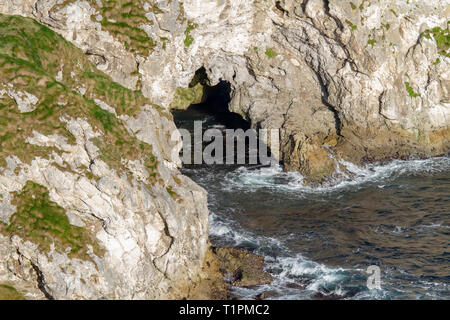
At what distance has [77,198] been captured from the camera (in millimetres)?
24328

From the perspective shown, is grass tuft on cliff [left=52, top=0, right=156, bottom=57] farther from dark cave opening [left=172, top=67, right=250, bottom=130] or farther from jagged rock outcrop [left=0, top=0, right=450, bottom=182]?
dark cave opening [left=172, top=67, right=250, bottom=130]

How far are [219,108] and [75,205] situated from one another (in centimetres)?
3455

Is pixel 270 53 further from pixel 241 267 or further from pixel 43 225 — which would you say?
pixel 43 225

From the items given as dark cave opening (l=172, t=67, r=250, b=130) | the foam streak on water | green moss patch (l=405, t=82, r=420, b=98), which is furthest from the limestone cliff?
the foam streak on water

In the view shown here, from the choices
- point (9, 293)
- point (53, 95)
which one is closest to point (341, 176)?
point (53, 95)

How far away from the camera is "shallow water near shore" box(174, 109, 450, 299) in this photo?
28594mm

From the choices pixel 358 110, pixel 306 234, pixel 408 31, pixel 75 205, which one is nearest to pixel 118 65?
pixel 75 205

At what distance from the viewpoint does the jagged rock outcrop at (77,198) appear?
77.6 ft

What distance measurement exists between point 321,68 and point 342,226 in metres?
14.3

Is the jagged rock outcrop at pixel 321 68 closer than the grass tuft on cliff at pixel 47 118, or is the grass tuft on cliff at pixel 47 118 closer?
the grass tuft on cliff at pixel 47 118

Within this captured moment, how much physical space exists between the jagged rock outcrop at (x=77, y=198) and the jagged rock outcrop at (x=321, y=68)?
394 inches

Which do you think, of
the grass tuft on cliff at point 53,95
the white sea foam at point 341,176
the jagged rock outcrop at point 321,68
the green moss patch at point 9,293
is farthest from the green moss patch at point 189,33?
the green moss patch at point 9,293

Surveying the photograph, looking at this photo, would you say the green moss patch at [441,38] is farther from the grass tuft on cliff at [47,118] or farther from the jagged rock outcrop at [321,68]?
the grass tuft on cliff at [47,118]

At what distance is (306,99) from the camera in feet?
147
